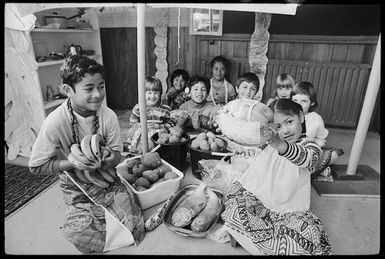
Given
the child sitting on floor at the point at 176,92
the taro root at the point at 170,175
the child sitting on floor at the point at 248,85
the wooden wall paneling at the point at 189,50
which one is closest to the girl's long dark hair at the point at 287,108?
the taro root at the point at 170,175

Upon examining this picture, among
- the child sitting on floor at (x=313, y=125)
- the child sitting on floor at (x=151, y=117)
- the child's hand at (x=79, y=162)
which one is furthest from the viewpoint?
the child sitting on floor at (x=151, y=117)

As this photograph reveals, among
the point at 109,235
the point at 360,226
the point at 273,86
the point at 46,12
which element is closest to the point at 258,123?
the point at 109,235

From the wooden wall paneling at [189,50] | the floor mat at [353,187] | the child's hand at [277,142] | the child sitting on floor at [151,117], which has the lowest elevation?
the floor mat at [353,187]

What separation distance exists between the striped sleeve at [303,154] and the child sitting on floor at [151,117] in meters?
1.36

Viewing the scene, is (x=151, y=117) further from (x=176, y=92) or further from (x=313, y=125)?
(x=313, y=125)

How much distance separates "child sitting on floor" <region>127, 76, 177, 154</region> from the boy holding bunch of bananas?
0.86 m

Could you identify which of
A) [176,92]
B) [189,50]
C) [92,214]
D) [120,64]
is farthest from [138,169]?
[120,64]

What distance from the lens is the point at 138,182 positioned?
1.74 m

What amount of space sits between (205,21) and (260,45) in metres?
0.82

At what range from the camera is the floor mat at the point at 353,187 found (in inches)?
76.4

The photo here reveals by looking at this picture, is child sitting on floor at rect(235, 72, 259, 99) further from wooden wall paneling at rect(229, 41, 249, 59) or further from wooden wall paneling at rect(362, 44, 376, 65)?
wooden wall paneling at rect(362, 44, 376, 65)

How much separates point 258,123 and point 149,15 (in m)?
3.05

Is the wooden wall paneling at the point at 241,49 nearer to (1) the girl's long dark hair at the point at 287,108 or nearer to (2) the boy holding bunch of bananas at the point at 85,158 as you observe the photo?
(1) the girl's long dark hair at the point at 287,108

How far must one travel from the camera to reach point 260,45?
326 cm
